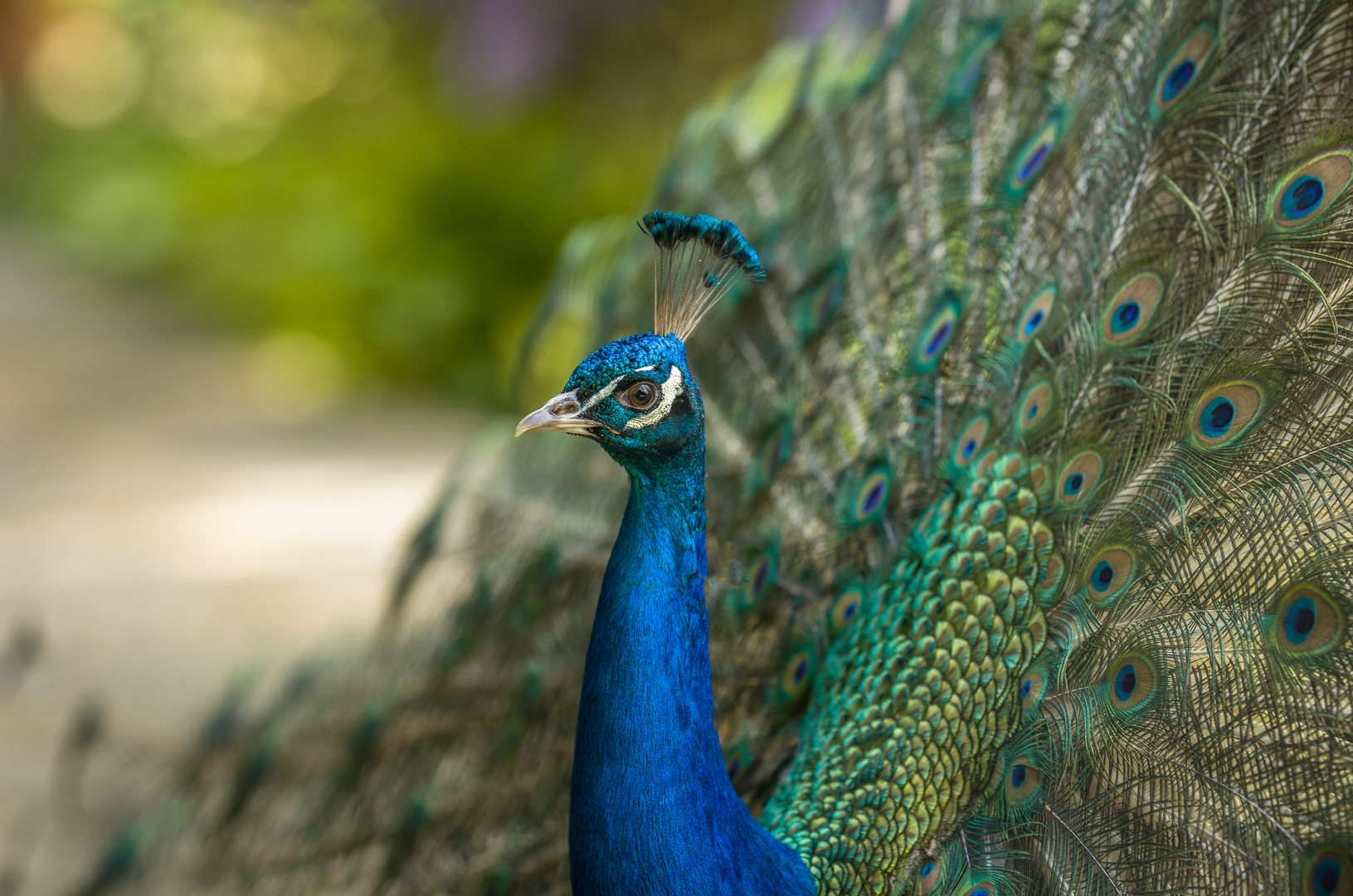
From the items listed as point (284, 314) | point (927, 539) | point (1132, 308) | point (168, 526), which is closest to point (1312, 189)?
point (1132, 308)

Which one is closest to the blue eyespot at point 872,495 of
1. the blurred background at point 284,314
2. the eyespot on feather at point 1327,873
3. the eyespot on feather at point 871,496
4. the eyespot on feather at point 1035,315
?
the eyespot on feather at point 871,496

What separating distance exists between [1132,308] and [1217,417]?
18 centimetres

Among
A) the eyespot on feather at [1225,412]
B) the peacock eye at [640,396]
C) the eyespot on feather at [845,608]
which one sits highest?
the peacock eye at [640,396]

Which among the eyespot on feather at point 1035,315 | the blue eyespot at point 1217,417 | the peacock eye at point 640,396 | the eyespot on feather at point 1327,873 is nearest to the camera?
the eyespot on feather at point 1327,873

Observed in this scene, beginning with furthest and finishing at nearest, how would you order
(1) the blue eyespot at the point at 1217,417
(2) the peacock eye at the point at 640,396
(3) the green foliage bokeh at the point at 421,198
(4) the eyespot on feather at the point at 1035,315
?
1. (3) the green foliage bokeh at the point at 421,198
2. (4) the eyespot on feather at the point at 1035,315
3. (1) the blue eyespot at the point at 1217,417
4. (2) the peacock eye at the point at 640,396

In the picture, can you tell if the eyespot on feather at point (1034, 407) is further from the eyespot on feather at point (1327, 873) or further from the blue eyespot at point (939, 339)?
the eyespot on feather at point (1327, 873)

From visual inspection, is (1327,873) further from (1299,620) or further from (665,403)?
(665,403)

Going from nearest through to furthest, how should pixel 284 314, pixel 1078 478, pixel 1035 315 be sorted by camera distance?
pixel 1078 478
pixel 1035 315
pixel 284 314

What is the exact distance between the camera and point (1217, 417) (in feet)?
4.08

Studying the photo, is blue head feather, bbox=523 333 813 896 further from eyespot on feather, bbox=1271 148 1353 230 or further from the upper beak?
eyespot on feather, bbox=1271 148 1353 230

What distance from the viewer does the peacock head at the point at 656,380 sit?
1123 mm

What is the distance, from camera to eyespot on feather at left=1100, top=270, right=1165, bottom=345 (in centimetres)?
134

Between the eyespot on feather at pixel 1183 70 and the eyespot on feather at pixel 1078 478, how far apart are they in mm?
400

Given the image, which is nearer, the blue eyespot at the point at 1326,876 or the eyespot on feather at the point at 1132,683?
the blue eyespot at the point at 1326,876
